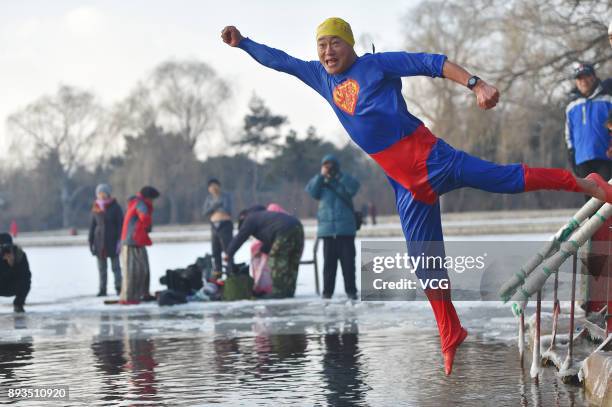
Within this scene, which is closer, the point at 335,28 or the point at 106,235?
the point at 335,28

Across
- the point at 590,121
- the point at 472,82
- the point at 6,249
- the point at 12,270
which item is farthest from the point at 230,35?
the point at 12,270

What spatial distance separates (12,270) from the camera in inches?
559

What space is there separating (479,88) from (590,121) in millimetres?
5066

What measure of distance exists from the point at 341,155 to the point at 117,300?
213ft

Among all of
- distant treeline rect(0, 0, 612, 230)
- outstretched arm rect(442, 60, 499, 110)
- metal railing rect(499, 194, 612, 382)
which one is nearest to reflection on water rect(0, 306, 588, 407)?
metal railing rect(499, 194, 612, 382)

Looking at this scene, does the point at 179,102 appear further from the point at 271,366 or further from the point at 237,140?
the point at 271,366

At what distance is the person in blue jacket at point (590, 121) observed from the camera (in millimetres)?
10789

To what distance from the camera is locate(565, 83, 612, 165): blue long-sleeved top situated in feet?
Answer: 35.3

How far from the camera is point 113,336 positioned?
1149cm

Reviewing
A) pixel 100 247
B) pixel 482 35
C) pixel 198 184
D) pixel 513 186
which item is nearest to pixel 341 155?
pixel 198 184

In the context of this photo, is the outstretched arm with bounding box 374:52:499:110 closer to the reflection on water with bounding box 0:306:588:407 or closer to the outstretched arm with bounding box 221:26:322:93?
the outstretched arm with bounding box 221:26:322:93

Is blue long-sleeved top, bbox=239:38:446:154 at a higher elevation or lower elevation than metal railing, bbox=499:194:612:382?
higher

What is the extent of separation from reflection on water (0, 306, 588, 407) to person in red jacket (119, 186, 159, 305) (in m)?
3.14

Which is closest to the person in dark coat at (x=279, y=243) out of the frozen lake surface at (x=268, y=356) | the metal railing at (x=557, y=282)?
the frozen lake surface at (x=268, y=356)
